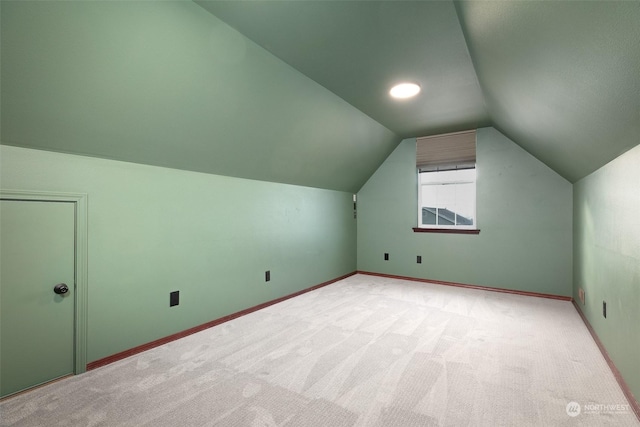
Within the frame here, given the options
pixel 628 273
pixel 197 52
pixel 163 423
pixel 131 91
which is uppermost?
pixel 197 52

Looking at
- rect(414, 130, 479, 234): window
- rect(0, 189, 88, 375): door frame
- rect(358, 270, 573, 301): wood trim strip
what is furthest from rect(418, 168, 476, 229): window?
rect(0, 189, 88, 375): door frame

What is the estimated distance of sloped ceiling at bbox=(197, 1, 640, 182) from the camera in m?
1.15

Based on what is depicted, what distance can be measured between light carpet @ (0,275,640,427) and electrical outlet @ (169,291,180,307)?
337 millimetres

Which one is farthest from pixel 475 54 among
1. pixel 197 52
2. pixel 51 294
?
pixel 51 294

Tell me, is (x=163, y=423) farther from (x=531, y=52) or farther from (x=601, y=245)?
(x=601, y=245)

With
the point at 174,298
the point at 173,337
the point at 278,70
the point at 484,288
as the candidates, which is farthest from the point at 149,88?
the point at 484,288

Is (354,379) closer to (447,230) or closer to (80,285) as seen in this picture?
(80,285)

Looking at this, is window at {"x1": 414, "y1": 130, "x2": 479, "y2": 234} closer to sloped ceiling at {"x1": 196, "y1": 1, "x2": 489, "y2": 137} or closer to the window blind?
the window blind

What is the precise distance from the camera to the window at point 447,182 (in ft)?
14.9

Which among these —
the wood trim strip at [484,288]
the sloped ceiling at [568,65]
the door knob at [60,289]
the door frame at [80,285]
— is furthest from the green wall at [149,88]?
the wood trim strip at [484,288]

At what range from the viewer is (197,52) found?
1.98m

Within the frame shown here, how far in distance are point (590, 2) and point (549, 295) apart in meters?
4.13

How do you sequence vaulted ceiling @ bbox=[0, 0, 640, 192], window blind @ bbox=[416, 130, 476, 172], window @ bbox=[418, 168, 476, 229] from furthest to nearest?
1. window @ bbox=[418, 168, 476, 229]
2. window blind @ bbox=[416, 130, 476, 172]
3. vaulted ceiling @ bbox=[0, 0, 640, 192]

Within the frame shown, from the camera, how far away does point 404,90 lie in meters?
2.95
